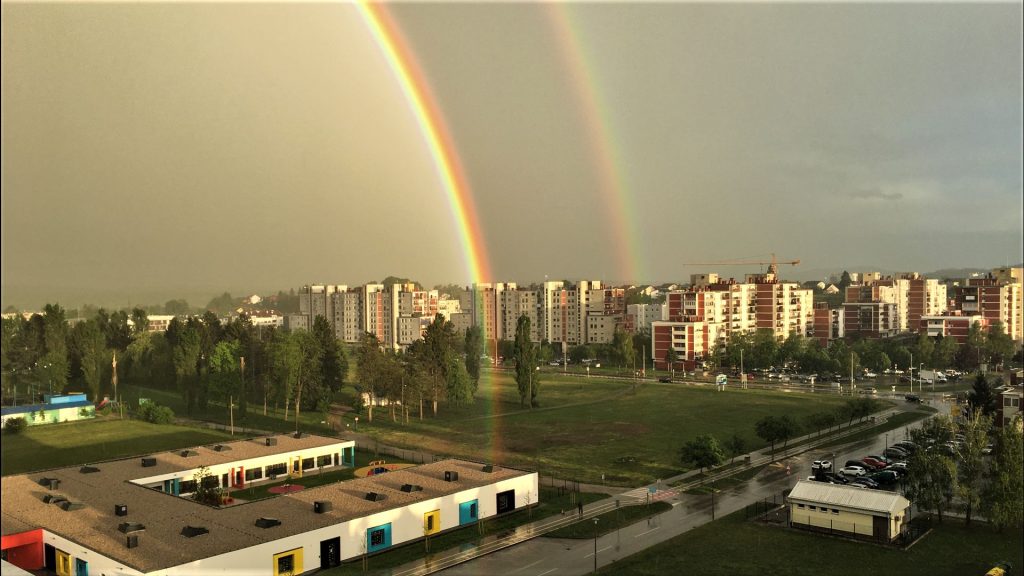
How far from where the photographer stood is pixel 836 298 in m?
104

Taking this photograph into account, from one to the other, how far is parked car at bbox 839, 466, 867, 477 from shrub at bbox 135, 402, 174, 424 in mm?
26514

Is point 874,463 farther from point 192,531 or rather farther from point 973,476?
point 192,531

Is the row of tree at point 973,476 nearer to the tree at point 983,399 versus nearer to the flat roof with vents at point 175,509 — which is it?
the tree at point 983,399

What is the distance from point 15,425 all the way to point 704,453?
26719 mm

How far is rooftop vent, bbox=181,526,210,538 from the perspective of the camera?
46.7 feet

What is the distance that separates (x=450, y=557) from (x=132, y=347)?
38.5 meters

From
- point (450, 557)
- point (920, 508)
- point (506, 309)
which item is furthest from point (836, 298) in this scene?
point (450, 557)

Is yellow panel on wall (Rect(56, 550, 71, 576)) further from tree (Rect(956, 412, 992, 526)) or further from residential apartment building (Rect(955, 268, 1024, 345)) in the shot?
residential apartment building (Rect(955, 268, 1024, 345))

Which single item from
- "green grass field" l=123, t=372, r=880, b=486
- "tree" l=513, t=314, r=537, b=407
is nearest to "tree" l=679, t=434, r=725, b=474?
"green grass field" l=123, t=372, r=880, b=486

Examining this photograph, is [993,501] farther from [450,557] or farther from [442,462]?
[442,462]

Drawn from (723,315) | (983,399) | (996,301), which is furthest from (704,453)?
(996,301)

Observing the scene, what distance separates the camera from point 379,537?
1586 cm

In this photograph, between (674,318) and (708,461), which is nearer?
(708,461)

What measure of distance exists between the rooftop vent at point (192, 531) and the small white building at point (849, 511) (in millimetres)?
12756
